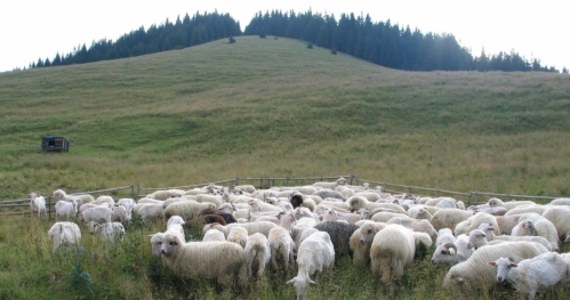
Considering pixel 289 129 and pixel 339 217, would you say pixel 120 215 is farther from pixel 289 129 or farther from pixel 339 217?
pixel 289 129

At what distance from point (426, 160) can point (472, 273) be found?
1040 inches

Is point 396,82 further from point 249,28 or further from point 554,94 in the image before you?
point 249,28

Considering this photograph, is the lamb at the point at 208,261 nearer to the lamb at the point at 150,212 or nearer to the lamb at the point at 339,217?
the lamb at the point at 339,217

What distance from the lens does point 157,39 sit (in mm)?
147875

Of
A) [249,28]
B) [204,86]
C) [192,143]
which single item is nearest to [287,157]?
[192,143]

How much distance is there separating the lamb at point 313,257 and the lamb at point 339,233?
1.15m

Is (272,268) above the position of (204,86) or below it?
below

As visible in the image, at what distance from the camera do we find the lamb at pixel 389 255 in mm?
10109

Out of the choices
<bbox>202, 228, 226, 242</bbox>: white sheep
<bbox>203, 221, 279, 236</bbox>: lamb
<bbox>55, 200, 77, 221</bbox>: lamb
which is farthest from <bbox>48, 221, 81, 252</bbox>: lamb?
<bbox>55, 200, 77, 221</bbox>: lamb

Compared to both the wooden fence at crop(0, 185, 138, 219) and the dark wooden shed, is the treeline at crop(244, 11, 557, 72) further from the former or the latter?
the wooden fence at crop(0, 185, 138, 219)

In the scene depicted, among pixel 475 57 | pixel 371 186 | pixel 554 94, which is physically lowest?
pixel 371 186

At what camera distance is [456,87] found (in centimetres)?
5922

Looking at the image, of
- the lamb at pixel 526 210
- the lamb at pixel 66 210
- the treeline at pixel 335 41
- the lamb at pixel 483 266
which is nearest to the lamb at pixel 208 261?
the lamb at pixel 483 266

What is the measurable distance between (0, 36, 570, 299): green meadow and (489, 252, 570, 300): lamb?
0.34 meters
